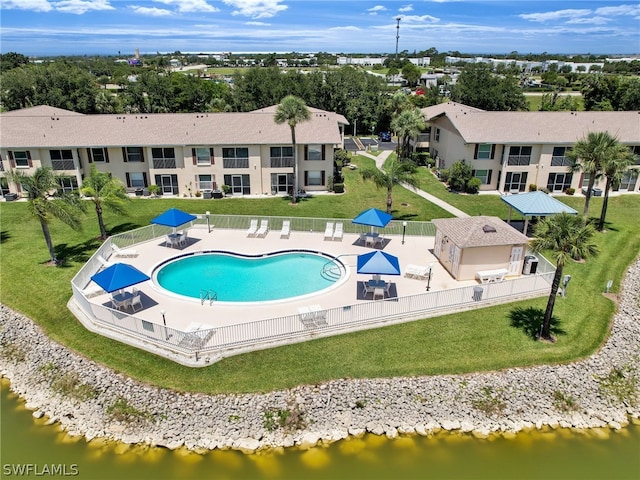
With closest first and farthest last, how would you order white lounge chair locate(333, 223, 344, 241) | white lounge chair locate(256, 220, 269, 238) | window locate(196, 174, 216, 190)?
1. white lounge chair locate(333, 223, 344, 241)
2. white lounge chair locate(256, 220, 269, 238)
3. window locate(196, 174, 216, 190)

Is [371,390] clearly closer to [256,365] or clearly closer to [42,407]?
[256,365]

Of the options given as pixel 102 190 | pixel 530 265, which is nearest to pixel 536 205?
pixel 530 265

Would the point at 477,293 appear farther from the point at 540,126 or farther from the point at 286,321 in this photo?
the point at 540,126

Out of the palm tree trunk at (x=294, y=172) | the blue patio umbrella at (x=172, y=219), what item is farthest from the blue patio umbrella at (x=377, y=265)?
the palm tree trunk at (x=294, y=172)

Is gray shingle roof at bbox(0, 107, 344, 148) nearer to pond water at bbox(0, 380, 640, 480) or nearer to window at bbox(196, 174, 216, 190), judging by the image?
window at bbox(196, 174, 216, 190)

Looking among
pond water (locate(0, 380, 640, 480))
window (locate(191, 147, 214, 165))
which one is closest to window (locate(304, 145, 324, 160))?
window (locate(191, 147, 214, 165))

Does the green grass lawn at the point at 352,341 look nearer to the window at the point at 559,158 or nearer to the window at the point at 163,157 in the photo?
the window at the point at 163,157
